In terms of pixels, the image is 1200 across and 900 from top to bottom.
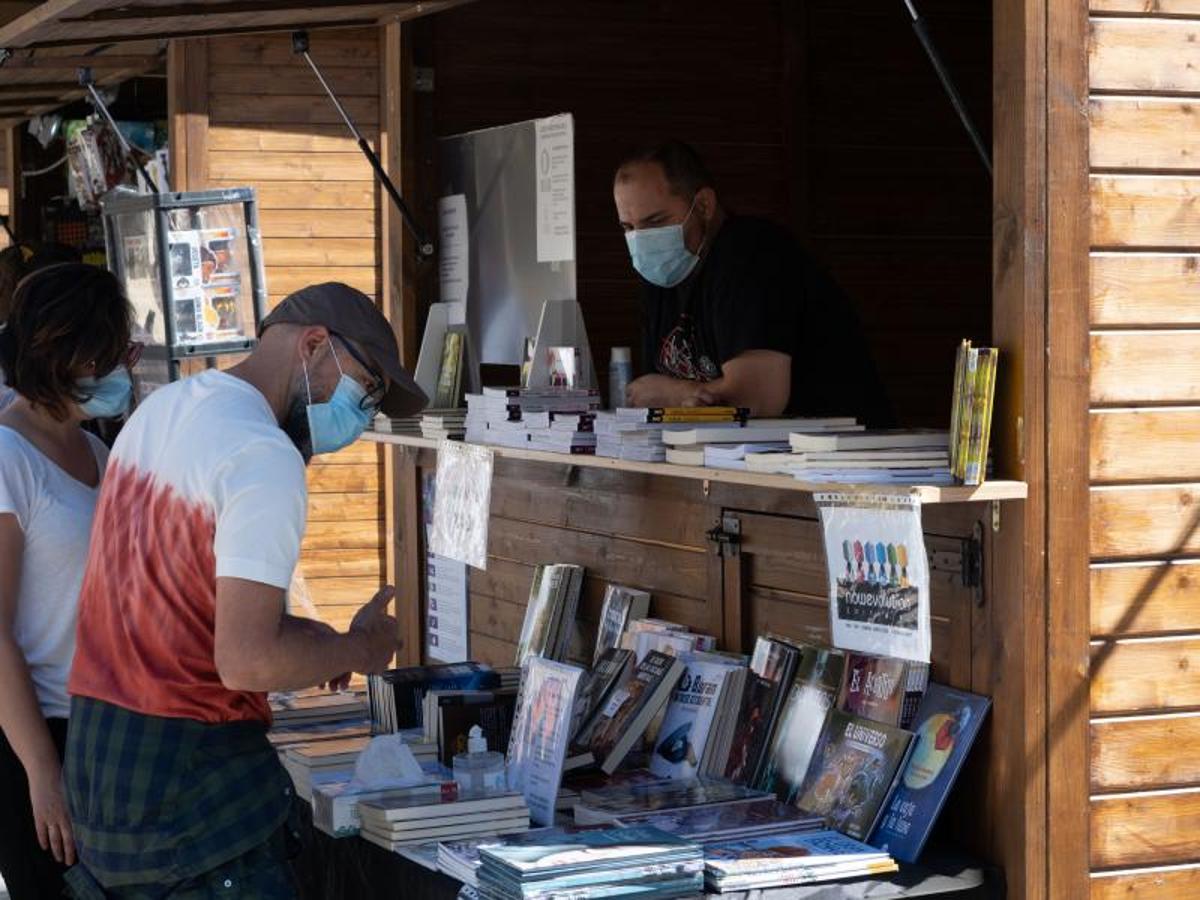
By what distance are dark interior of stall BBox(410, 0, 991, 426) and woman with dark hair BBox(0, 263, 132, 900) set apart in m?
2.41

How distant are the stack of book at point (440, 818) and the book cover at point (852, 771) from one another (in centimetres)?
54

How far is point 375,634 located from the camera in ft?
9.93

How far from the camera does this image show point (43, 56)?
24.5 feet

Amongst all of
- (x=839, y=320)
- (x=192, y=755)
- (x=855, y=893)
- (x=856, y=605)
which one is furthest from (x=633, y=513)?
(x=192, y=755)

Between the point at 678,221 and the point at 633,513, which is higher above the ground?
the point at 678,221

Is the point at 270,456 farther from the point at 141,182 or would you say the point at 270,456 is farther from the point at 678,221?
the point at 141,182

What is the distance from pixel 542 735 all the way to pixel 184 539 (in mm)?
1127

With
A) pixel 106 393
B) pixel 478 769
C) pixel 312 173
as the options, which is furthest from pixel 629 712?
pixel 312 173

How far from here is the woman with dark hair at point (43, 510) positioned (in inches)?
131

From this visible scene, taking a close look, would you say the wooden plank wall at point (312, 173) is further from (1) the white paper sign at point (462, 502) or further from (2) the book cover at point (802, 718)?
(2) the book cover at point (802, 718)

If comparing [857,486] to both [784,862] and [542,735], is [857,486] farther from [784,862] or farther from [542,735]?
[542,735]

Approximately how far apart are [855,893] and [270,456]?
1211 millimetres

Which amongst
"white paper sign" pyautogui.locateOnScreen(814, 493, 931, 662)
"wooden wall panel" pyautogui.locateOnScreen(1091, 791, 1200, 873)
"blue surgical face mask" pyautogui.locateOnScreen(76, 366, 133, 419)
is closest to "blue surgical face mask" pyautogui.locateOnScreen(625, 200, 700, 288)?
"white paper sign" pyautogui.locateOnScreen(814, 493, 931, 662)

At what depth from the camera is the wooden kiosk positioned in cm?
311
